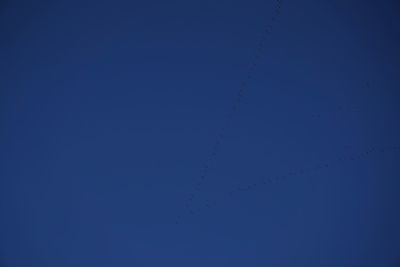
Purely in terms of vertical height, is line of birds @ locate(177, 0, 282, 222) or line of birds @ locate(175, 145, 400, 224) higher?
line of birds @ locate(177, 0, 282, 222)

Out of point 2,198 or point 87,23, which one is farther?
point 2,198

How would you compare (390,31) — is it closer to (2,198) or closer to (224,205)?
(224,205)

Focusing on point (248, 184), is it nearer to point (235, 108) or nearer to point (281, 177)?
point (281, 177)

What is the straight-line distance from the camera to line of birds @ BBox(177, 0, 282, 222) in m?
1.95

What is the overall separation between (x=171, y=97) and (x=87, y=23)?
604 mm

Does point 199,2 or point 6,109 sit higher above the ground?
point 199,2

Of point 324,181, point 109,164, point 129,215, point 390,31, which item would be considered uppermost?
point 390,31

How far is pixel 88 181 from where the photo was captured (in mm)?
2064

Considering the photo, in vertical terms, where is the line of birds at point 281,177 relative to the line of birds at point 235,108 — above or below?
below

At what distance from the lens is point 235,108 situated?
1.99 m

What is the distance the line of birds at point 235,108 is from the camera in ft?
6.38

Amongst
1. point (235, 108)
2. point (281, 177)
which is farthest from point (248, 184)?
point (235, 108)

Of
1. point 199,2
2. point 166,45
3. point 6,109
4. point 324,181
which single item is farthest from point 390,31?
point 6,109

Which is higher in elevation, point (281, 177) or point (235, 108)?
point (235, 108)
